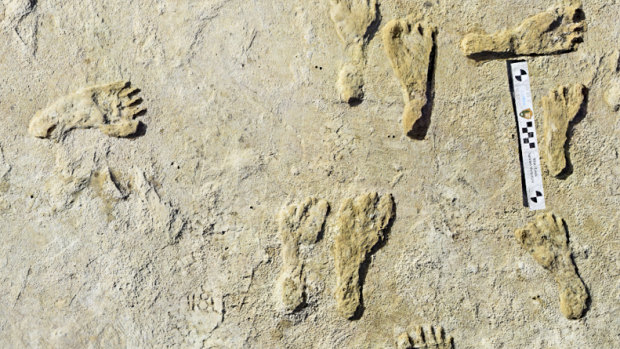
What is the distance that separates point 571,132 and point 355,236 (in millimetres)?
1110

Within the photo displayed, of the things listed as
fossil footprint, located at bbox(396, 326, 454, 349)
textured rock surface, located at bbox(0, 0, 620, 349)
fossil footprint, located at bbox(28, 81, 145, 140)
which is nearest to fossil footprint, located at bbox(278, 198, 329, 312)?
textured rock surface, located at bbox(0, 0, 620, 349)

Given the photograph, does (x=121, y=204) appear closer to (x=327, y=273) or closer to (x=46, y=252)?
(x=46, y=252)

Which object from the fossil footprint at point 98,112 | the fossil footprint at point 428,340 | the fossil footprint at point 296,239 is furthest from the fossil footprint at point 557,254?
the fossil footprint at point 98,112

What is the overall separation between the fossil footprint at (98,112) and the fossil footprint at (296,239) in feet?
2.75

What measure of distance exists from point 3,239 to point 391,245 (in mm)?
1839

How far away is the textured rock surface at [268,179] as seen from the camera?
9.73 ft

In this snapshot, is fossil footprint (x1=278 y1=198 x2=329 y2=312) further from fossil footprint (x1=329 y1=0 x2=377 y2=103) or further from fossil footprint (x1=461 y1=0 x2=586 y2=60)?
fossil footprint (x1=461 y1=0 x2=586 y2=60)

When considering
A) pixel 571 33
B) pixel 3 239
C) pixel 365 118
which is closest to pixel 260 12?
pixel 365 118

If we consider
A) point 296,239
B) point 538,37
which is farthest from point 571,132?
point 296,239

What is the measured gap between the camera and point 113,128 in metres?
2.95

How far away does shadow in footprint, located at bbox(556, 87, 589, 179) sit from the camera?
9.64 ft

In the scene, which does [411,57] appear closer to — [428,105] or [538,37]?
[428,105]

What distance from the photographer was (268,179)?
118 inches

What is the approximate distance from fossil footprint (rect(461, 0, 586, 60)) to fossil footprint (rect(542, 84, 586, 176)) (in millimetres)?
198
